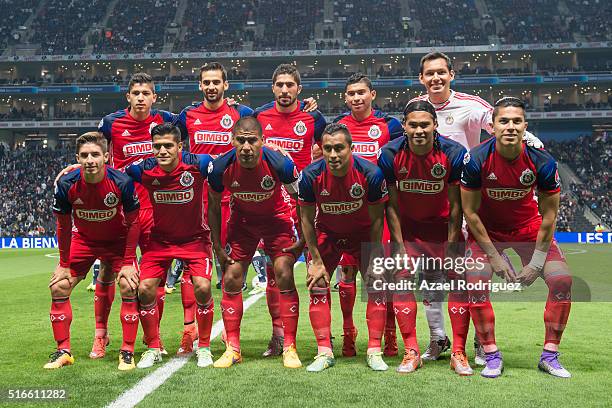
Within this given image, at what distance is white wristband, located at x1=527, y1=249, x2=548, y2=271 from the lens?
17.0 feet

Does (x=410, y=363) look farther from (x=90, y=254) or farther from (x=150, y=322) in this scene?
(x=90, y=254)

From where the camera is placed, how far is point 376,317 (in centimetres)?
548

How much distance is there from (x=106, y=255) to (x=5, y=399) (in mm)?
1794

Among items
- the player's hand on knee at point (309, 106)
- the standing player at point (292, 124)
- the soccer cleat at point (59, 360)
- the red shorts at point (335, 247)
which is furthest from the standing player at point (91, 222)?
the player's hand on knee at point (309, 106)

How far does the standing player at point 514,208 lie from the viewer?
16.7 ft

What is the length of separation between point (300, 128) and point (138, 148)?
5.90 ft

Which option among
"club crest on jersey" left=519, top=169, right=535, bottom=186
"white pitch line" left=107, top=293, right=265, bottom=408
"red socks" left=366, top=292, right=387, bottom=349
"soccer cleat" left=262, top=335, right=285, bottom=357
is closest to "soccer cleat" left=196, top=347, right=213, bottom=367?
"white pitch line" left=107, top=293, right=265, bottom=408

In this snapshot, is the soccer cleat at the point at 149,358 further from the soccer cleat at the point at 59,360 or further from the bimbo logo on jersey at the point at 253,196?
the bimbo logo on jersey at the point at 253,196

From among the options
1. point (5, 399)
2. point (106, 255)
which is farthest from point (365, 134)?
point (5, 399)

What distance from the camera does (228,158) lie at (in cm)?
570

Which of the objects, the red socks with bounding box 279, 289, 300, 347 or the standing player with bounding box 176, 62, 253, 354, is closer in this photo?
the red socks with bounding box 279, 289, 300, 347

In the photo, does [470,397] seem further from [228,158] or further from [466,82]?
[466,82]

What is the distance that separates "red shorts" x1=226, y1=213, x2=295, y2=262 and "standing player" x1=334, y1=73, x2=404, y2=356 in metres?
0.69

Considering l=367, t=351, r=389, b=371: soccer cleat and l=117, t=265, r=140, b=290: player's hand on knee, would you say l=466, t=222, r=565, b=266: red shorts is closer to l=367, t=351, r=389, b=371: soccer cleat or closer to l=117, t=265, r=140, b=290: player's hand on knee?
l=367, t=351, r=389, b=371: soccer cleat
